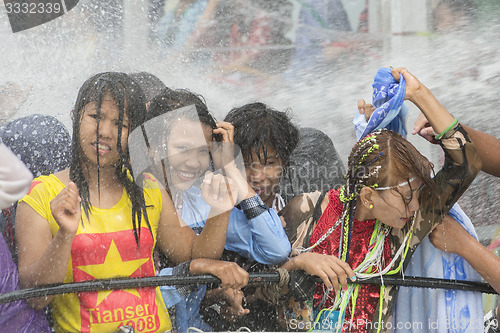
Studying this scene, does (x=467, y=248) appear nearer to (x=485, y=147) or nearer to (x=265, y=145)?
(x=485, y=147)

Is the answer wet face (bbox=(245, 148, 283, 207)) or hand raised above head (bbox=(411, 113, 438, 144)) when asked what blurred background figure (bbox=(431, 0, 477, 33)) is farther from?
wet face (bbox=(245, 148, 283, 207))

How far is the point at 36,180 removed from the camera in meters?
2.23

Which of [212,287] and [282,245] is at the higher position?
[282,245]

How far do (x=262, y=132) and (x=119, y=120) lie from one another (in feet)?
1.89

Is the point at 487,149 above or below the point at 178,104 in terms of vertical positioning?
below

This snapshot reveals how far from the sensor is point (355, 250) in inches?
92.8

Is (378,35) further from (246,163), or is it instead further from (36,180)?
(36,180)

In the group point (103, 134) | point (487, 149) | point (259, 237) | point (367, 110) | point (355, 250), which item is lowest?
point (355, 250)

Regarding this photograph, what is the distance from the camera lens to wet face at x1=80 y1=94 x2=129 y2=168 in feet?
7.51

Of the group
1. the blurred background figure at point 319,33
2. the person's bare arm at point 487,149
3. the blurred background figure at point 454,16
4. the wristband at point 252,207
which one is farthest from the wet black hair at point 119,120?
the blurred background figure at point 454,16

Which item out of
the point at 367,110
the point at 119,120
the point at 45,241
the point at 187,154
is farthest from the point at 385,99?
the point at 45,241

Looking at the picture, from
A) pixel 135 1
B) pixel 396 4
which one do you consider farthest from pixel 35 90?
pixel 396 4

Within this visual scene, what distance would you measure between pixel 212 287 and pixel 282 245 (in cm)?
32

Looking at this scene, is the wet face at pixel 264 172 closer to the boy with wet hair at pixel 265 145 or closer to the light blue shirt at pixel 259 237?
the boy with wet hair at pixel 265 145
